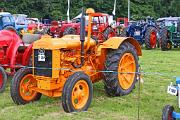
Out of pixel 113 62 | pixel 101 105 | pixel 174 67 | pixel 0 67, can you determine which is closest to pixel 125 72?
pixel 113 62

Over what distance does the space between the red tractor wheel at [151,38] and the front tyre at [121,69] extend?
1071 cm

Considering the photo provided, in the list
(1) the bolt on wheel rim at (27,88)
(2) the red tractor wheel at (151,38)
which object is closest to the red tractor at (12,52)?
(1) the bolt on wheel rim at (27,88)

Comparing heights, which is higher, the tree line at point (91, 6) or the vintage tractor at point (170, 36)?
the tree line at point (91, 6)

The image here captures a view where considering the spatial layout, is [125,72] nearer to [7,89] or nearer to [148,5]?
[7,89]

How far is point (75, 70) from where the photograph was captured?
684cm

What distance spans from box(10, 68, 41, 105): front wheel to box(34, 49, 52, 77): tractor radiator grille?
14.0 inches

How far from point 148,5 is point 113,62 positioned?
48.7 meters

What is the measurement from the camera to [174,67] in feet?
37.9

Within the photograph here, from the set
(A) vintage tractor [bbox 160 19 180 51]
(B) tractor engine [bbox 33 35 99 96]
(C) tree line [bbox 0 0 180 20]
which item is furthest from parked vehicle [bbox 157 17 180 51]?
(C) tree line [bbox 0 0 180 20]

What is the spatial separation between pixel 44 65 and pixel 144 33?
12936 millimetres

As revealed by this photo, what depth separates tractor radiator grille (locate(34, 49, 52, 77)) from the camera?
6.50 metres

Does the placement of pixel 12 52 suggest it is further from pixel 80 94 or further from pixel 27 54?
pixel 80 94

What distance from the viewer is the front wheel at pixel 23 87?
682cm

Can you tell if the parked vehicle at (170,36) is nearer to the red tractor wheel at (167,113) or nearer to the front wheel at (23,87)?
the front wheel at (23,87)
